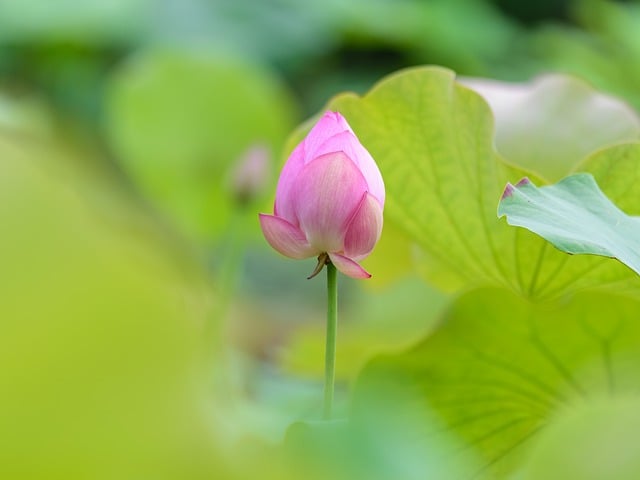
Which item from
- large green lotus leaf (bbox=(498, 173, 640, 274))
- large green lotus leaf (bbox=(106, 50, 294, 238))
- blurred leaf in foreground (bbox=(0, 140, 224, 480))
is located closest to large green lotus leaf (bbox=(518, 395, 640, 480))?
large green lotus leaf (bbox=(498, 173, 640, 274))

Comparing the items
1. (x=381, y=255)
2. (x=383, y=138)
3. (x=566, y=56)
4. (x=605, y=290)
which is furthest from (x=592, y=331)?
(x=566, y=56)

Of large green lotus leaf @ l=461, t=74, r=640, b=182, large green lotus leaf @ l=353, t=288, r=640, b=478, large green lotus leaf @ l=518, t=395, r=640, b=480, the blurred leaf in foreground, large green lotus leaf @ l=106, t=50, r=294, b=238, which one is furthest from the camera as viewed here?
large green lotus leaf @ l=106, t=50, r=294, b=238

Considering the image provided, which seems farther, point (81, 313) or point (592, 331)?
point (592, 331)

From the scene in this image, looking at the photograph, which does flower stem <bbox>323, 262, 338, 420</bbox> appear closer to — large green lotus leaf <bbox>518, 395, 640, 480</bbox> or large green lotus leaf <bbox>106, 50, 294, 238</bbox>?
large green lotus leaf <bbox>518, 395, 640, 480</bbox>

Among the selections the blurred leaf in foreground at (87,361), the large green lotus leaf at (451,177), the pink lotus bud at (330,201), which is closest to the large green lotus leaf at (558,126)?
the large green lotus leaf at (451,177)

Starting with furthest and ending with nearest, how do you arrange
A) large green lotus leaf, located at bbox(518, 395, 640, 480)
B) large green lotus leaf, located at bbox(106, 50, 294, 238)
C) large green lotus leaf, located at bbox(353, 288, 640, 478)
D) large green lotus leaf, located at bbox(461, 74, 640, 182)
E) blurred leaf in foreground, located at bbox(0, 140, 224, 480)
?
1. large green lotus leaf, located at bbox(106, 50, 294, 238)
2. large green lotus leaf, located at bbox(461, 74, 640, 182)
3. large green lotus leaf, located at bbox(353, 288, 640, 478)
4. large green lotus leaf, located at bbox(518, 395, 640, 480)
5. blurred leaf in foreground, located at bbox(0, 140, 224, 480)

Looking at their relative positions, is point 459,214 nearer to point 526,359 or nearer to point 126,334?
point 526,359
